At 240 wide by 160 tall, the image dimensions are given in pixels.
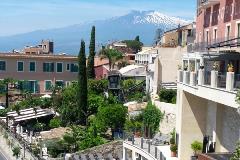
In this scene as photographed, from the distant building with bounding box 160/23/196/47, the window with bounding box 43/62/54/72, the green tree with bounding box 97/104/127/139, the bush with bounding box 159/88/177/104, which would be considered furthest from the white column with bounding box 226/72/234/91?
the window with bounding box 43/62/54/72

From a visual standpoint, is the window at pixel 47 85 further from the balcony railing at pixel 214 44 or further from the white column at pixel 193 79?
the white column at pixel 193 79

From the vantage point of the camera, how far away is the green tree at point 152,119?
124 ft

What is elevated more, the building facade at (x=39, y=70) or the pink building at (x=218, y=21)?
the pink building at (x=218, y=21)

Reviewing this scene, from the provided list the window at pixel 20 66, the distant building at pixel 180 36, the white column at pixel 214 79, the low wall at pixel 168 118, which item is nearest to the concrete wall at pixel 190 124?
the white column at pixel 214 79

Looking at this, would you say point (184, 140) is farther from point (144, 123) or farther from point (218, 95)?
point (144, 123)

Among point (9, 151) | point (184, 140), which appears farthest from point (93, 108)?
point (184, 140)

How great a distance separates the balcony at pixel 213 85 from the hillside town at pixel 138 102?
4 centimetres

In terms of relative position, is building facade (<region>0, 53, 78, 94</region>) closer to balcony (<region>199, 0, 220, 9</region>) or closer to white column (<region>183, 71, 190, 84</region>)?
balcony (<region>199, 0, 220, 9</region>)

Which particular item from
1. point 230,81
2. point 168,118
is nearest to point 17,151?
point 168,118

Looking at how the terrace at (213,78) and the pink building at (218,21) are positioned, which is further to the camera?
the pink building at (218,21)

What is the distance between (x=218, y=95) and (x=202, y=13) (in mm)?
14731

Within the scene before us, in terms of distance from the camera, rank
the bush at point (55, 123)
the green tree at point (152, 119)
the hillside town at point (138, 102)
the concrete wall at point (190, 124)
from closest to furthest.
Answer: the hillside town at point (138, 102) → the concrete wall at point (190, 124) → the green tree at point (152, 119) → the bush at point (55, 123)

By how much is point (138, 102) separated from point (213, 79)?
25.9 metres

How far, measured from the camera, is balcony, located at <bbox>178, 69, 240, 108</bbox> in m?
19.8
